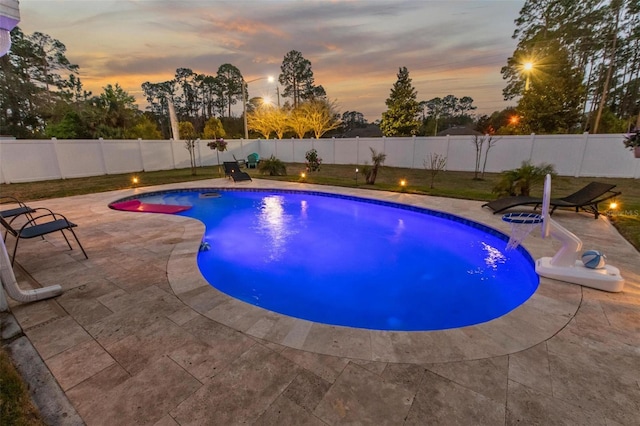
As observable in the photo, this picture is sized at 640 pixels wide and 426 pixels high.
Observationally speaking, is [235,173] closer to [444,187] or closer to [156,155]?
[156,155]

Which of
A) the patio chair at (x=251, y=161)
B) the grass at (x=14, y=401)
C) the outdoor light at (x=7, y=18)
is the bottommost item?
the grass at (x=14, y=401)

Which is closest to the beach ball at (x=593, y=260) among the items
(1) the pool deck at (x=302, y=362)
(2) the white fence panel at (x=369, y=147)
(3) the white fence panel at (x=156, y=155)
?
(1) the pool deck at (x=302, y=362)

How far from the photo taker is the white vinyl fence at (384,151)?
10641 mm

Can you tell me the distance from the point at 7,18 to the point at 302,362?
375 cm

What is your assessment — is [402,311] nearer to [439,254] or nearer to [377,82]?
[439,254]

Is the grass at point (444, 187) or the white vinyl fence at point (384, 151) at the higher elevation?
the white vinyl fence at point (384, 151)

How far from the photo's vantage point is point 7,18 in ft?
7.34

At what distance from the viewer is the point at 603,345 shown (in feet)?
7.18

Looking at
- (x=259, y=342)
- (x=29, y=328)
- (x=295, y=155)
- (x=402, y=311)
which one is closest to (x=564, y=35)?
(x=295, y=155)

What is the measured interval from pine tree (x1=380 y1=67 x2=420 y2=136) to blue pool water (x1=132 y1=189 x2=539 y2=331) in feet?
57.5

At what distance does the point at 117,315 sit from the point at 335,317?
7.92 feet

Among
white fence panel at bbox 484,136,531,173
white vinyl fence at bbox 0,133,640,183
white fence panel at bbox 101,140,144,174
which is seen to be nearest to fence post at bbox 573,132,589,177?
white vinyl fence at bbox 0,133,640,183

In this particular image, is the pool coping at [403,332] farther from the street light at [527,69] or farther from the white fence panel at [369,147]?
the white fence panel at [369,147]

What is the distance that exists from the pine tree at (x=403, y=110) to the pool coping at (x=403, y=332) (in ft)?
71.2
